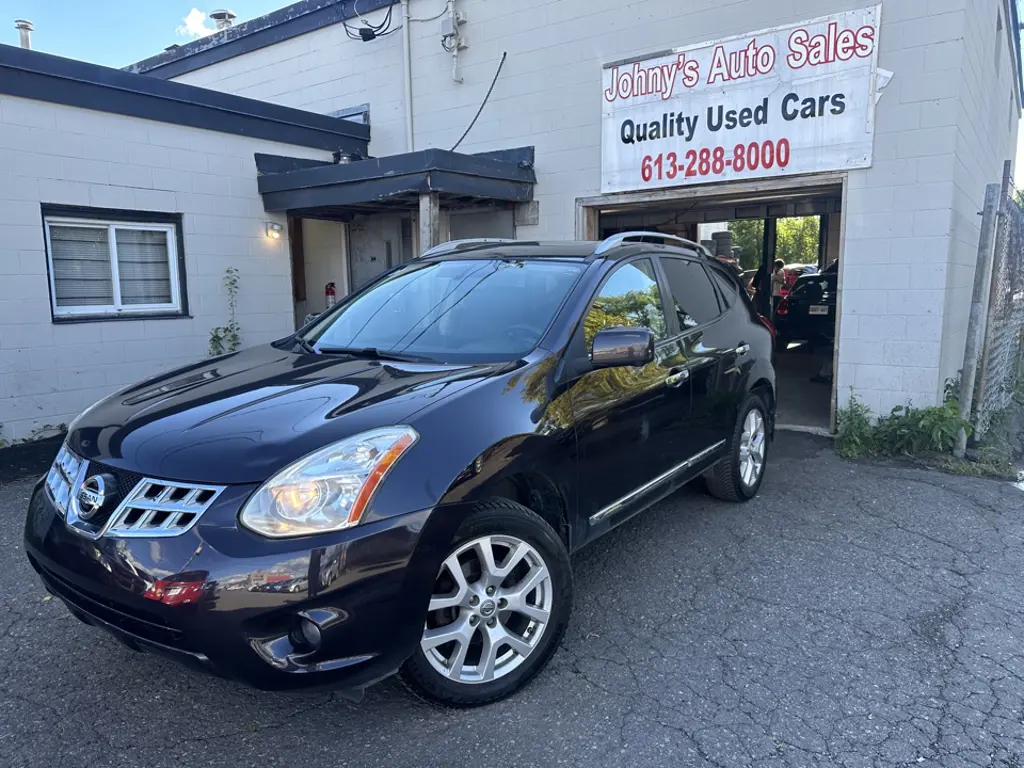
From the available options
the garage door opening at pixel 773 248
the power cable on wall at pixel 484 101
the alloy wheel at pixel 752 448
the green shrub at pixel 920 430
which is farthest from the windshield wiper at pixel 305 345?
the power cable on wall at pixel 484 101

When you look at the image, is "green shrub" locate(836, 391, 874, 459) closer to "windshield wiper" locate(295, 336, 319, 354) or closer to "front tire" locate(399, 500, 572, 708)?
"front tire" locate(399, 500, 572, 708)

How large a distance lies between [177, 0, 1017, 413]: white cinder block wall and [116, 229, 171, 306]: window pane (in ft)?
11.7

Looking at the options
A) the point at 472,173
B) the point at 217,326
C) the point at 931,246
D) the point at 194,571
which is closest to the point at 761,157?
the point at 931,246

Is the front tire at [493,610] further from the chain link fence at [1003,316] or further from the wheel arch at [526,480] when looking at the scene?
the chain link fence at [1003,316]

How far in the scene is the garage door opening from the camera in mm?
7316

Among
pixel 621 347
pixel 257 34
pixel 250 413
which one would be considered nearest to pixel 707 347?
pixel 621 347

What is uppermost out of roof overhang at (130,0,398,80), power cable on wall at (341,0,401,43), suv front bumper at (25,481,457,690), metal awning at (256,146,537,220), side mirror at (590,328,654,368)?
roof overhang at (130,0,398,80)

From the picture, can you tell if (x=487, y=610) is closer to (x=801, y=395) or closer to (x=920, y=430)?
(x=920, y=430)

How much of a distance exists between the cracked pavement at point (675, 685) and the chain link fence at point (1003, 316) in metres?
2.69

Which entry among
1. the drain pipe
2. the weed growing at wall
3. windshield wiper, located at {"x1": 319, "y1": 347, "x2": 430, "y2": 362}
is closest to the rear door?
windshield wiper, located at {"x1": 319, "y1": 347, "x2": 430, "y2": 362}

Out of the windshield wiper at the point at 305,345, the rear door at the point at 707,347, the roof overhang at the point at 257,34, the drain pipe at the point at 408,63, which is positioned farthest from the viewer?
the roof overhang at the point at 257,34

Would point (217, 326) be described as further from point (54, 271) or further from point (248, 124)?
point (248, 124)

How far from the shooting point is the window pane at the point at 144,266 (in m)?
6.93

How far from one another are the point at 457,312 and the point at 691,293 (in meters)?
1.66
